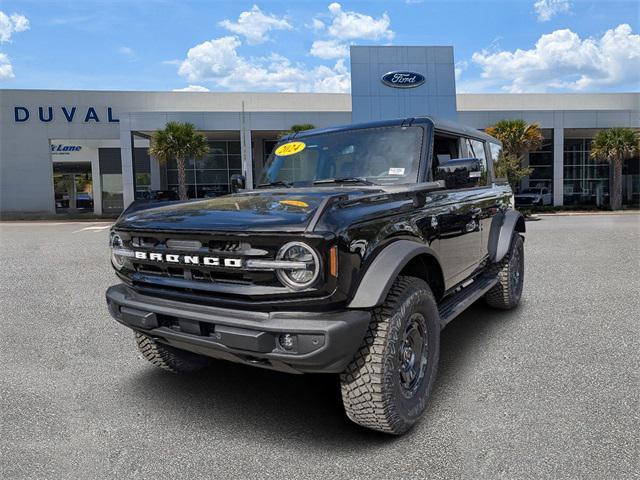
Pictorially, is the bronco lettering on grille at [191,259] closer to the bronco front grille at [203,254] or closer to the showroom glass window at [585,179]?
the bronco front grille at [203,254]

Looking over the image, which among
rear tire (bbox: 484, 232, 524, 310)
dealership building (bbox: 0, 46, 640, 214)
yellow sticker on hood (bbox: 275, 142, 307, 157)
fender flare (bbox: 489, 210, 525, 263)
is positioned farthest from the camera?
dealership building (bbox: 0, 46, 640, 214)

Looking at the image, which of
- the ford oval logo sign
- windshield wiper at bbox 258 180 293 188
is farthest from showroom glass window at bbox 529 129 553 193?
windshield wiper at bbox 258 180 293 188

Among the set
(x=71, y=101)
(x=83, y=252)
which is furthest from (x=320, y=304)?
(x=71, y=101)

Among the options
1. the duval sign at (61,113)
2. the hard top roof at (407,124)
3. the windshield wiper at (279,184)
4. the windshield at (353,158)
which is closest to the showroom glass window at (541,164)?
the duval sign at (61,113)

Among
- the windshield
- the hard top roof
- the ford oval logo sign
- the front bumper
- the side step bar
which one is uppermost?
the ford oval logo sign

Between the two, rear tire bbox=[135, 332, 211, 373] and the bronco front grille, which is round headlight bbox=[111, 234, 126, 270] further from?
rear tire bbox=[135, 332, 211, 373]

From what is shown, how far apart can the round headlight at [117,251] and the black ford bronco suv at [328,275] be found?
1 centimetres

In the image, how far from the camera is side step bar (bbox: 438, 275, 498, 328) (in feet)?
11.4

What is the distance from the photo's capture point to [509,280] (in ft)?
17.5

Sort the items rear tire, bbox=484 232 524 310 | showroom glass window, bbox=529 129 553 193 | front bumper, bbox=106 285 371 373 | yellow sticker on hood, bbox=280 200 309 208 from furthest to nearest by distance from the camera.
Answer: showroom glass window, bbox=529 129 553 193 < rear tire, bbox=484 232 524 310 < yellow sticker on hood, bbox=280 200 309 208 < front bumper, bbox=106 285 371 373

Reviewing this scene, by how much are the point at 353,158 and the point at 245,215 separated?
56.6 inches

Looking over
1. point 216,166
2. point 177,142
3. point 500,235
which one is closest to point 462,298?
point 500,235

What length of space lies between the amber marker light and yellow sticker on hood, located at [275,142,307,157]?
2.03 metres

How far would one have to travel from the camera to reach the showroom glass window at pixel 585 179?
33.7 metres
